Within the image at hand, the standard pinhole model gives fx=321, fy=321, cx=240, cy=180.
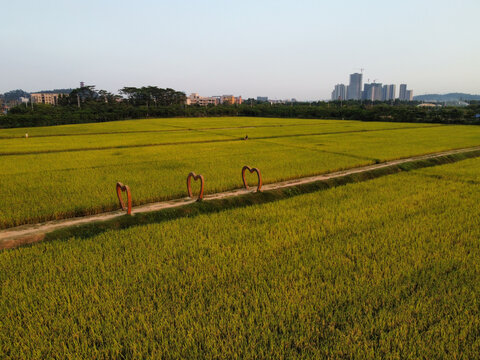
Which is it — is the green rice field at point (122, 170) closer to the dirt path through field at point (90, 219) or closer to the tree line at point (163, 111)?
Answer: the dirt path through field at point (90, 219)

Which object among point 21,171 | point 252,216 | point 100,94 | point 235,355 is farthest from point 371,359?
point 100,94

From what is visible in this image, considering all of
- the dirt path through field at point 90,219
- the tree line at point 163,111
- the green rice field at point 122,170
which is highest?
the tree line at point 163,111

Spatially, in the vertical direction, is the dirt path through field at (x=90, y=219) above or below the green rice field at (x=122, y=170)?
below

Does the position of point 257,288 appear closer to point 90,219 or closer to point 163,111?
point 90,219

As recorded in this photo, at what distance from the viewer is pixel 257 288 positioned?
3676 millimetres

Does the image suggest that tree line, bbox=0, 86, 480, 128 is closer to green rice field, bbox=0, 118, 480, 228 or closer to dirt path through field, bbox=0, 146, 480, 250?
green rice field, bbox=0, 118, 480, 228

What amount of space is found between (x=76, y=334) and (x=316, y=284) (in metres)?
2.54

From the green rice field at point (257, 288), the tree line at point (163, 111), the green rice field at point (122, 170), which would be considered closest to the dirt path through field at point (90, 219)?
the green rice field at point (122, 170)

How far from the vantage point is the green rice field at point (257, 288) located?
111 inches

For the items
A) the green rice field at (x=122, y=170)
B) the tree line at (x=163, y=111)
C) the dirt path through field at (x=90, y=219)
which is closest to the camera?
the dirt path through field at (x=90, y=219)

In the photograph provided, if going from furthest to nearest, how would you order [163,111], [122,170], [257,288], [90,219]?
1. [163,111]
2. [122,170]
3. [90,219]
4. [257,288]

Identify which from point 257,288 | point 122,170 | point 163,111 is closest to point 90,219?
point 257,288

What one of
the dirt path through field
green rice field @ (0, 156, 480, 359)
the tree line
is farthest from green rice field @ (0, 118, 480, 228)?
the tree line

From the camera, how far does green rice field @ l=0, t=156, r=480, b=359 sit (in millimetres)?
2826
